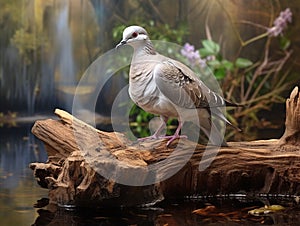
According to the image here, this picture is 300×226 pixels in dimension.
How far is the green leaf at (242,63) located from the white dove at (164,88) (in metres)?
2.32

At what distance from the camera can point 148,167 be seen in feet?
5.29

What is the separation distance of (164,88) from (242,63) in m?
2.46

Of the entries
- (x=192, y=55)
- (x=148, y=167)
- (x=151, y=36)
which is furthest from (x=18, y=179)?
(x=151, y=36)

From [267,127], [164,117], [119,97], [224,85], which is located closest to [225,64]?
[224,85]

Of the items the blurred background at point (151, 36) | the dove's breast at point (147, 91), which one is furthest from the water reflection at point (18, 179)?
the blurred background at point (151, 36)

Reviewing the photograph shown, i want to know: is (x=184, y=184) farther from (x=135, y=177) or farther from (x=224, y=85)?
(x=224, y=85)

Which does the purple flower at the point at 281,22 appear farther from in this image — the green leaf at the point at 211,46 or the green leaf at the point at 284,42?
the green leaf at the point at 211,46

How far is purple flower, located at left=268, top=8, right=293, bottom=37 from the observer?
4059mm

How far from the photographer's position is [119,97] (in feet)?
12.8

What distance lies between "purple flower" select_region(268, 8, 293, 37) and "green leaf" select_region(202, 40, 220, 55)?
0.43 m

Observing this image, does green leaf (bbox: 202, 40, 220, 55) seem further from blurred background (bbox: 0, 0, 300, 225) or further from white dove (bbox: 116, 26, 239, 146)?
white dove (bbox: 116, 26, 239, 146)

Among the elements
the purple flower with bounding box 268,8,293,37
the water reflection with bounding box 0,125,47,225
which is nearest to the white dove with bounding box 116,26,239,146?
the water reflection with bounding box 0,125,47,225

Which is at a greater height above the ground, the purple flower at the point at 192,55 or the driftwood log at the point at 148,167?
the purple flower at the point at 192,55

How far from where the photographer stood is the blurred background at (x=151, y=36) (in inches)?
155
